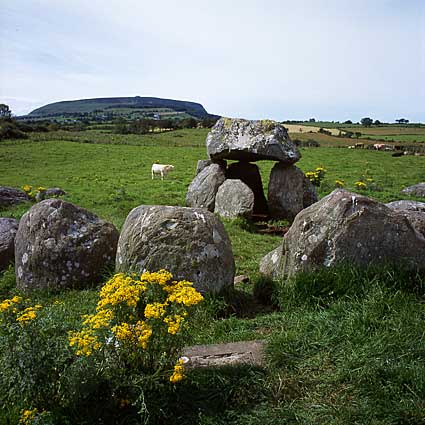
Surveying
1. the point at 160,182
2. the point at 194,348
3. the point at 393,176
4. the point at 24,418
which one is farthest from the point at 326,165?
the point at 24,418

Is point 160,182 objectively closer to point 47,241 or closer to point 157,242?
point 47,241

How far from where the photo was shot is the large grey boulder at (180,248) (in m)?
6.79

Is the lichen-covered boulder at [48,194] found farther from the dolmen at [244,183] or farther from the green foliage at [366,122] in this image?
the green foliage at [366,122]

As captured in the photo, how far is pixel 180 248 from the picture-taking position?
268 inches

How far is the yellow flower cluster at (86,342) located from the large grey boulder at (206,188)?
10610mm

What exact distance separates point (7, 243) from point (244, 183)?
7076 mm

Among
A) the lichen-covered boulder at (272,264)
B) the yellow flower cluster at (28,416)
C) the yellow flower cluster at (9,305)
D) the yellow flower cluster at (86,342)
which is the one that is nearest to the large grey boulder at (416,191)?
the lichen-covered boulder at (272,264)

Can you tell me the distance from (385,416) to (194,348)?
2.14m

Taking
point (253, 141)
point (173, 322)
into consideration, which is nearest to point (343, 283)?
point (173, 322)

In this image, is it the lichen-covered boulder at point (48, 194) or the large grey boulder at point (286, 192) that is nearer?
the large grey boulder at point (286, 192)

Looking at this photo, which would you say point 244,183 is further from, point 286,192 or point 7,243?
point 7,243

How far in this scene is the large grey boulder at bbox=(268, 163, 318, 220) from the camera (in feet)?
46.4

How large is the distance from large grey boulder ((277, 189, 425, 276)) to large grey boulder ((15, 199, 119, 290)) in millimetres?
3634

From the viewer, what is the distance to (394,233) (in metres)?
6.77
